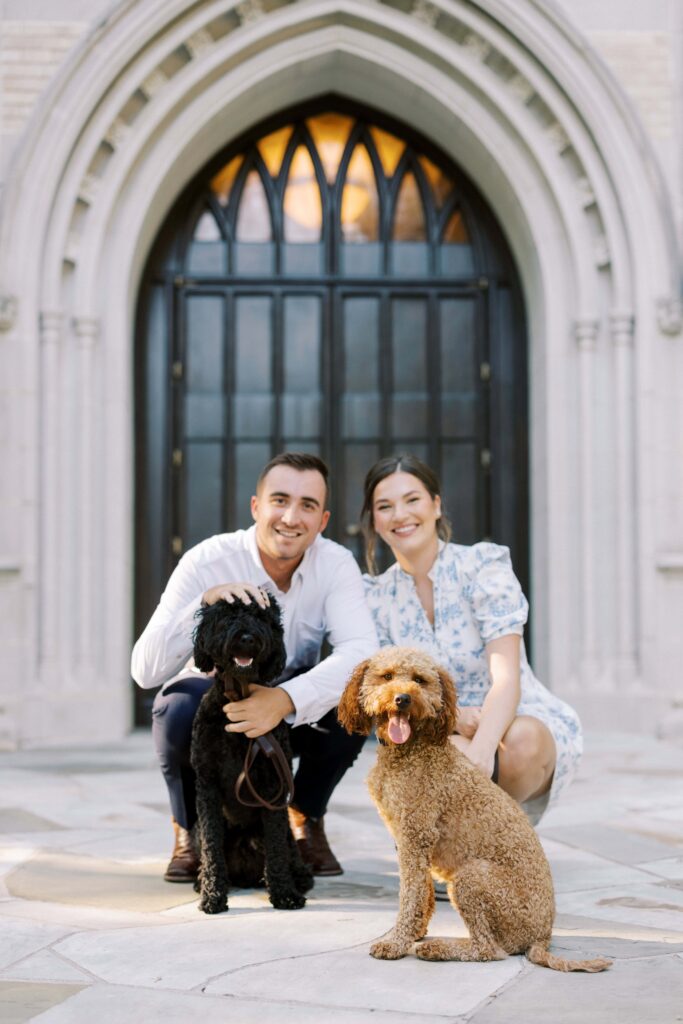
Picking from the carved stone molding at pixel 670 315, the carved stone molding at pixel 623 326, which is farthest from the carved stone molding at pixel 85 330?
the carved stone molding at pixel 670 315

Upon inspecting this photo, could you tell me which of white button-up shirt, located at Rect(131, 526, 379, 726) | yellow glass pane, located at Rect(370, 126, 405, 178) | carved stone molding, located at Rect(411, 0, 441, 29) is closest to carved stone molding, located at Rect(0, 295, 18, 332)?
yellow glass pane, located at Rect(370, 126, 405, 178)

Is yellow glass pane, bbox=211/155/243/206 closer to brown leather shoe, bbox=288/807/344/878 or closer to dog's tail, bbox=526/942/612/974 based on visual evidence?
brown leather shoe, bbox=288/807/344/878

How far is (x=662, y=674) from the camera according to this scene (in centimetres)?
677

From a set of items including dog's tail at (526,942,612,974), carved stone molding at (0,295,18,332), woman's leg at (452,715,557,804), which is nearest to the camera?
dog's tail at (526,942,612,974)

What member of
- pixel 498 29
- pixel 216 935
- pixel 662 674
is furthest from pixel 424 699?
pixel 498 29

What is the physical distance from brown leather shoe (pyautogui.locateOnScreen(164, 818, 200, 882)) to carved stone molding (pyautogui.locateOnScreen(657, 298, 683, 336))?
15.1 feet

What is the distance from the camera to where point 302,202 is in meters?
7.66

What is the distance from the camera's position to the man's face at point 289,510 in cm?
333

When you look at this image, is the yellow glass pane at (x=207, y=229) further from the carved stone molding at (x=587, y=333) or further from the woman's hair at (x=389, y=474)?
the woman's hair at (x=389, y=474)

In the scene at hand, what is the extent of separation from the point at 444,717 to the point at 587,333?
485 cm

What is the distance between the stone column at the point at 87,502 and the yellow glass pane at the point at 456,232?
241 centimetres

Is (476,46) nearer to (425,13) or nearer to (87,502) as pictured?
(425,13)

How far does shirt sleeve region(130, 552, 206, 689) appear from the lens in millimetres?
3285

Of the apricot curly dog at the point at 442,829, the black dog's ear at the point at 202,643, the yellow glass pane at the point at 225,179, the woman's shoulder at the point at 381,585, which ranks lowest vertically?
the apricot curly dog at the point at 442,829
